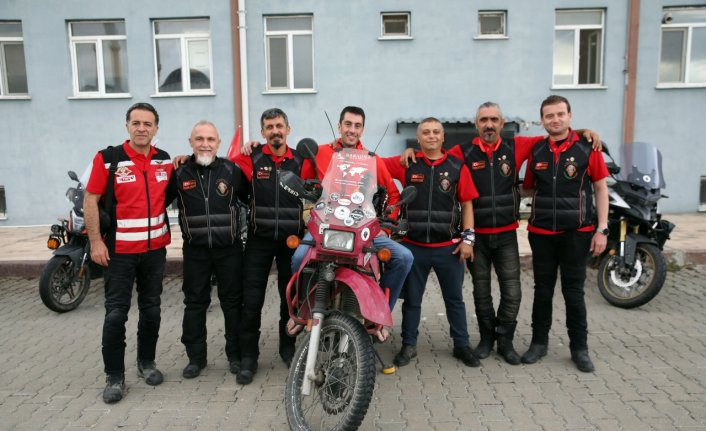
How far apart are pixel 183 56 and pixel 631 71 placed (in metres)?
9.04

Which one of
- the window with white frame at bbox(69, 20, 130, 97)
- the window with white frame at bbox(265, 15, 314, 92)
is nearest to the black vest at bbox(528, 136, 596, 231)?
the window with white frame at bbox(265, 15, 314, 92)

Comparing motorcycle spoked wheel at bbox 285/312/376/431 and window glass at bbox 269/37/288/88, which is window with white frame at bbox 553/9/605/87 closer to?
window glass at bbox 269/37/288/88

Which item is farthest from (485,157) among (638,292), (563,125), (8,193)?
(8,193)

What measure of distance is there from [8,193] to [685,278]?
12226 millimetres

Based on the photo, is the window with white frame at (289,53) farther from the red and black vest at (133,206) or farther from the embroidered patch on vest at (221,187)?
the red and black vest at (133,206)

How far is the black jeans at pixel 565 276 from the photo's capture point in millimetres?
3730

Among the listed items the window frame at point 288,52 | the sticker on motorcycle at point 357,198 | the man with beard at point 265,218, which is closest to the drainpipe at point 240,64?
the window frame at point 288,52

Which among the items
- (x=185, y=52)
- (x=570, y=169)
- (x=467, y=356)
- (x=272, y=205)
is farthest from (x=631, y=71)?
(x=272, y=205)

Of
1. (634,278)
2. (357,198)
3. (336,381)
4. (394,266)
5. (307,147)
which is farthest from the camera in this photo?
(634,278)

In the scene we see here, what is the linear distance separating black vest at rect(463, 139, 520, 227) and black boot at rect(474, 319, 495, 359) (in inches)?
31.4

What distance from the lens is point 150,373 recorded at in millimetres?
3662

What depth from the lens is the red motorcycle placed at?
8.95 feet

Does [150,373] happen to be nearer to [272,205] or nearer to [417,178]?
[272,205]

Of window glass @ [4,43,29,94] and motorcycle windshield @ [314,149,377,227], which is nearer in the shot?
motorcycle windshield @ [314,149,377,227]
